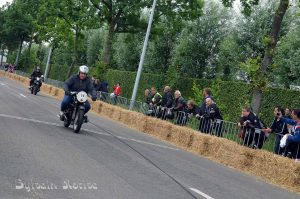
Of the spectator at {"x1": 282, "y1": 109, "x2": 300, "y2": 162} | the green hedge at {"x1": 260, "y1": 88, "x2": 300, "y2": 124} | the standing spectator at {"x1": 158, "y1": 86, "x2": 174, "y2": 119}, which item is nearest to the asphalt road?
the spectator at {"x1": 282, "y1": 109, "x2": 300, "y2": 162}

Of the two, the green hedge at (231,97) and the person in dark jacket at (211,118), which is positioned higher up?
the green hedge at (231,97)

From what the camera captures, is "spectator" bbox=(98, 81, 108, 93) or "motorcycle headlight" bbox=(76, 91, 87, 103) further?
"spectator" bbox=(98, 81, 108, 93)

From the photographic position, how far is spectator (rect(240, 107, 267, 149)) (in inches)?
556

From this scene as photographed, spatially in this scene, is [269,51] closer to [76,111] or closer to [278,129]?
[278,129]

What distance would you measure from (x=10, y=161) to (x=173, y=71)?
1120 inches

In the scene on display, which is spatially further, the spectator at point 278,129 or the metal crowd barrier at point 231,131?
the spectator at point 278,129

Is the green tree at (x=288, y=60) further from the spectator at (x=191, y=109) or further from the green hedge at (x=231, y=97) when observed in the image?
the spectator at (x=191, y=109)

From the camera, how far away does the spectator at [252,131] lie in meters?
14.1

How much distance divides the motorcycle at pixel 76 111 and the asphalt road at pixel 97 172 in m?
0.38

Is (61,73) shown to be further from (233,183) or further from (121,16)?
(233,183)

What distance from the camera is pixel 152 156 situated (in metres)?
11.5

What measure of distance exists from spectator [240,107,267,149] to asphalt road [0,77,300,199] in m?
2.57

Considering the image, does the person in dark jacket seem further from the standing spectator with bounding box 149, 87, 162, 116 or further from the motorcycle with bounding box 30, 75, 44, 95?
the motorcycle with bounding box 30, 75, 44, 95

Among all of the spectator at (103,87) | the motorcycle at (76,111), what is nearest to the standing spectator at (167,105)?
the motorcycle at (76,111)
